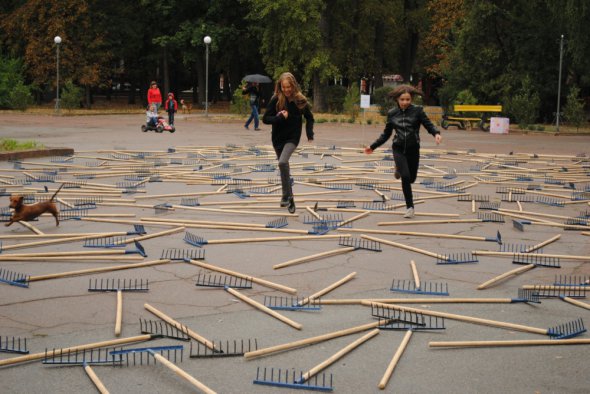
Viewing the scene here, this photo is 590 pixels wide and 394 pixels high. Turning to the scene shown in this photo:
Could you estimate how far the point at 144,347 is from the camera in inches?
228

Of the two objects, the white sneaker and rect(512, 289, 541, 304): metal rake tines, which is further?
the white sneaker

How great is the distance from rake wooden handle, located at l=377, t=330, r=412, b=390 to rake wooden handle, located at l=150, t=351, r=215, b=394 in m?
1.02

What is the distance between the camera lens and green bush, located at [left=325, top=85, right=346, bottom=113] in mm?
51312

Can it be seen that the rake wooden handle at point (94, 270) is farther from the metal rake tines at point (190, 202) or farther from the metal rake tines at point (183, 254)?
the metal rake tines at point (190, 202)

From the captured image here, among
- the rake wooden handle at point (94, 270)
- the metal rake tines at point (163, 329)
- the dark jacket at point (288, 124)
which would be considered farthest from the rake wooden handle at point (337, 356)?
the dark jacket at point (288, 124)

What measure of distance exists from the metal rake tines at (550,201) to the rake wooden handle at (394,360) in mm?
8111

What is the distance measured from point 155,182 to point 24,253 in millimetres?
6844

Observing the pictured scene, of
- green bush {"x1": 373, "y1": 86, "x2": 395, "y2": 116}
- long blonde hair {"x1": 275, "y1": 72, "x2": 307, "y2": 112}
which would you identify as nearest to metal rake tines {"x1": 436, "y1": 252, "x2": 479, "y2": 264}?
long blonde hair {"x1": 275, "y1": 72, "x2": 307, "y2": 112}

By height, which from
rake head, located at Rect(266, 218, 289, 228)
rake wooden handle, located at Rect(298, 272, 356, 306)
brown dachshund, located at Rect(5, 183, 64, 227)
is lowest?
rake wooden handle, located at Rect(298, 272, 356, 306)

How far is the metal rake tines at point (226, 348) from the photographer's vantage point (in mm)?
5656

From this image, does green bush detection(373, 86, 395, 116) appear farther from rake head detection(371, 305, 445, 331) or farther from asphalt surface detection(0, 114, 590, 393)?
rake head detection(371, 305, 445, 331)

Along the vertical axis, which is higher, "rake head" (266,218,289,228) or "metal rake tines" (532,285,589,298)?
"rake head" (266,218,289,228)

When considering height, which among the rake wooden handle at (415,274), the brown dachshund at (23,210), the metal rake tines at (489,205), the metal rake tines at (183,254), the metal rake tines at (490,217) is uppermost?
the brown dachshund at (23,210)

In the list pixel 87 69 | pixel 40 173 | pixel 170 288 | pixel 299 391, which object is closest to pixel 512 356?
pixel 299 391
